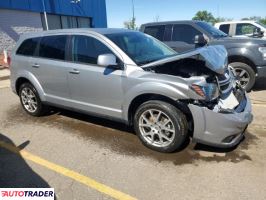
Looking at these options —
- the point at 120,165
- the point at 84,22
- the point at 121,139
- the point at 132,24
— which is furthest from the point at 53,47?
the point at 132,24

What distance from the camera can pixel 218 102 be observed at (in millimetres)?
3781

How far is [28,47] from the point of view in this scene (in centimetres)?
577

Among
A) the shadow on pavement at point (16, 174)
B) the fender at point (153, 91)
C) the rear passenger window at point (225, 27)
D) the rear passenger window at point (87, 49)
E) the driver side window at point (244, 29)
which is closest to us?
the shadow on pavement at point (16, 174)

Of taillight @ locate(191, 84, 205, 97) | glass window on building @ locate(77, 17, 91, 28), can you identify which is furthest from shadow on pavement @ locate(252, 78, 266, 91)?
glass window on building @ locate(77, 17, 91, 28)

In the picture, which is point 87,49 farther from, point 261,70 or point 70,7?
point 70,7

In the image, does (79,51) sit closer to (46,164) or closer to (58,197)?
(46,164)

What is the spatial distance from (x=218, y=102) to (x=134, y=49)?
1.58 meters

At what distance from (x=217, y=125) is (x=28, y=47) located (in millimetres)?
3996

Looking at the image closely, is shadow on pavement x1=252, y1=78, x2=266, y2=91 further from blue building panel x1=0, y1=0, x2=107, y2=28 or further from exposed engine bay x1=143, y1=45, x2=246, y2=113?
blue building panel x1=0, y1=0, x2=107, y2=28

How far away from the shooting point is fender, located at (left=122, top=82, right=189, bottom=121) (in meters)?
3.74

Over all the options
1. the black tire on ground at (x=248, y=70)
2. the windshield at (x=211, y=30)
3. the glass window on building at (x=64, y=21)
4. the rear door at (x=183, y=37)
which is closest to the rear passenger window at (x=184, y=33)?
the rear door at (x=183, y=37)

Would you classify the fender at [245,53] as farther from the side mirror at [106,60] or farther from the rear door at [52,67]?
the rear door at [52,67]

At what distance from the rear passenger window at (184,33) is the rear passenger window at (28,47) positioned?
4435 millimetres

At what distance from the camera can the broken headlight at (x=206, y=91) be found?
3.64 m
